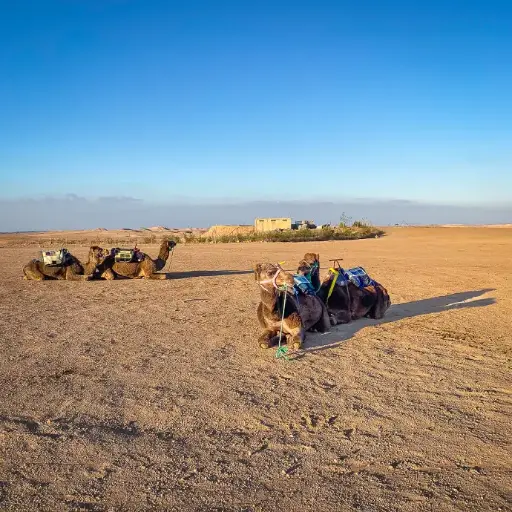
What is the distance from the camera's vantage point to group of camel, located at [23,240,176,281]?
18.4 meters

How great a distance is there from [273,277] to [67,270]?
1173 cm

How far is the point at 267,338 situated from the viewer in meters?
9.16

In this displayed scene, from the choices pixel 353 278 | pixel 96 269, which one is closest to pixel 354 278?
pixel 353 278

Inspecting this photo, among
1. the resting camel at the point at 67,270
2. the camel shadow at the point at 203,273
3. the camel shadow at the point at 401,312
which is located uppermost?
the resting camel at the point at 67,270


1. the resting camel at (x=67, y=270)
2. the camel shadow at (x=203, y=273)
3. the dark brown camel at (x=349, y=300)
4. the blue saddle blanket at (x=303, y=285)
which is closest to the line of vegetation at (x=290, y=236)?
the camel shadow at (x=203, y=273)

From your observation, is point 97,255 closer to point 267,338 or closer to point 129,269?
point 129,269

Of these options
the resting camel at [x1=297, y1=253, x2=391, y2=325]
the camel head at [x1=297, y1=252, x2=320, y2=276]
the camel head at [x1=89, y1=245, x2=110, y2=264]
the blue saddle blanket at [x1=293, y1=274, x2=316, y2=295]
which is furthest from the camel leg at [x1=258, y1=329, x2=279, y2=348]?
the camel head at [x1=89, y1=245, x2=110, y2=264]

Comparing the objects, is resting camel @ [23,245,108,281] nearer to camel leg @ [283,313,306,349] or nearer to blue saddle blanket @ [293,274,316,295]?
blue saddle blanket @ [293,274,316,295]

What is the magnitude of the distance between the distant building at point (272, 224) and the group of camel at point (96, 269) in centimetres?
3716

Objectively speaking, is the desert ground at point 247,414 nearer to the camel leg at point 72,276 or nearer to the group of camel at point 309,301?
the group of camel at point 309,301

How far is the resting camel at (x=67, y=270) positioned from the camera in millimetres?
18328

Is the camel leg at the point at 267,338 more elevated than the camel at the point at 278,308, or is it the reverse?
the camel at the point at 278,308

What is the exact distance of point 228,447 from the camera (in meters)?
5.36

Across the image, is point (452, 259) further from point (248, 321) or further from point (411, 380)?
point (411, 380)
